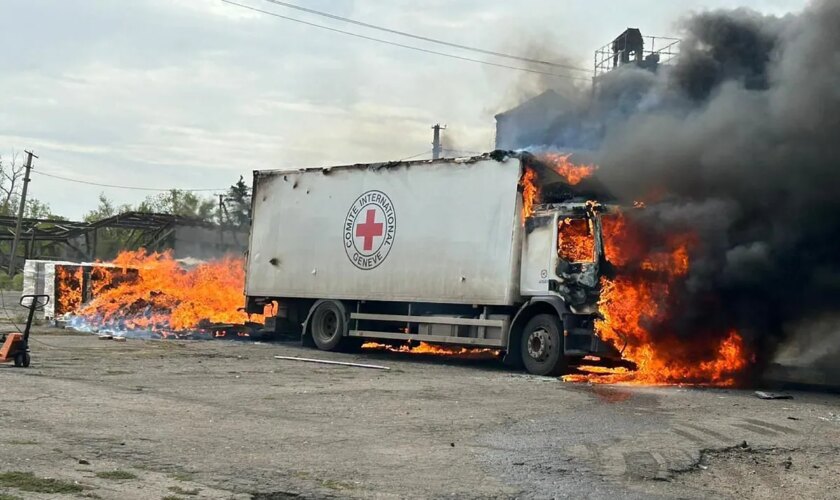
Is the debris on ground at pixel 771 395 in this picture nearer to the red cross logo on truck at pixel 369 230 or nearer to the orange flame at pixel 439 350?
the orange flame at pixel 439 350

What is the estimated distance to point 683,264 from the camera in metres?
13.5

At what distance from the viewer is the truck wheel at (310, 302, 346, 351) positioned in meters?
17.7

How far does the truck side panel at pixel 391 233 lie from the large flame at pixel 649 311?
1824mm

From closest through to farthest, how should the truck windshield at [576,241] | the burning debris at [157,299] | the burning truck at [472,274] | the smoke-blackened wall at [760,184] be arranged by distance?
the smoke-blackened wall at [760,184] → the burning truck at [472,274] → the truck windshield at [576,241] → the burning debris at [157,299]

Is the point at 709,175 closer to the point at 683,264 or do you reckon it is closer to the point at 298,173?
the point at 683,264

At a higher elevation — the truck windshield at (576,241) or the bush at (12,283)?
the truck windshield at (576,241)

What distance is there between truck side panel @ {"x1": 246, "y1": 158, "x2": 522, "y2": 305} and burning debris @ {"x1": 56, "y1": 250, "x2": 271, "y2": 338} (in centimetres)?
247

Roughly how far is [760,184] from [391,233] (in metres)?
6.77

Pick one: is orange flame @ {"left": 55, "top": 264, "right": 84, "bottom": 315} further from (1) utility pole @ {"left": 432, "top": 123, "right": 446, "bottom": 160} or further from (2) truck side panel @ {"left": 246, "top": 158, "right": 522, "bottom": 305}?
(1) utility pole @ {"left": 432, "top": 123, "right": 446, "bottom": 160}

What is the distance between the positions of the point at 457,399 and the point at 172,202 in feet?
223

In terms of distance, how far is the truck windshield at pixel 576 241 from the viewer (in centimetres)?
1368

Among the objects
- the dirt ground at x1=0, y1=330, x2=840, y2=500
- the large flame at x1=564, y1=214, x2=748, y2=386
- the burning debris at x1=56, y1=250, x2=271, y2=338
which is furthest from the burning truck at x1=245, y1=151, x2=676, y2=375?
the burning debris at x1=56, y1=250, x2=271, y2=338

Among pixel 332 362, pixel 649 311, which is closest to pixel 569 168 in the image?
pixel 649 311

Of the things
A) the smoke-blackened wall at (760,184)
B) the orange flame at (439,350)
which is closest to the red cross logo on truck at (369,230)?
the orange flame at (439,350)
